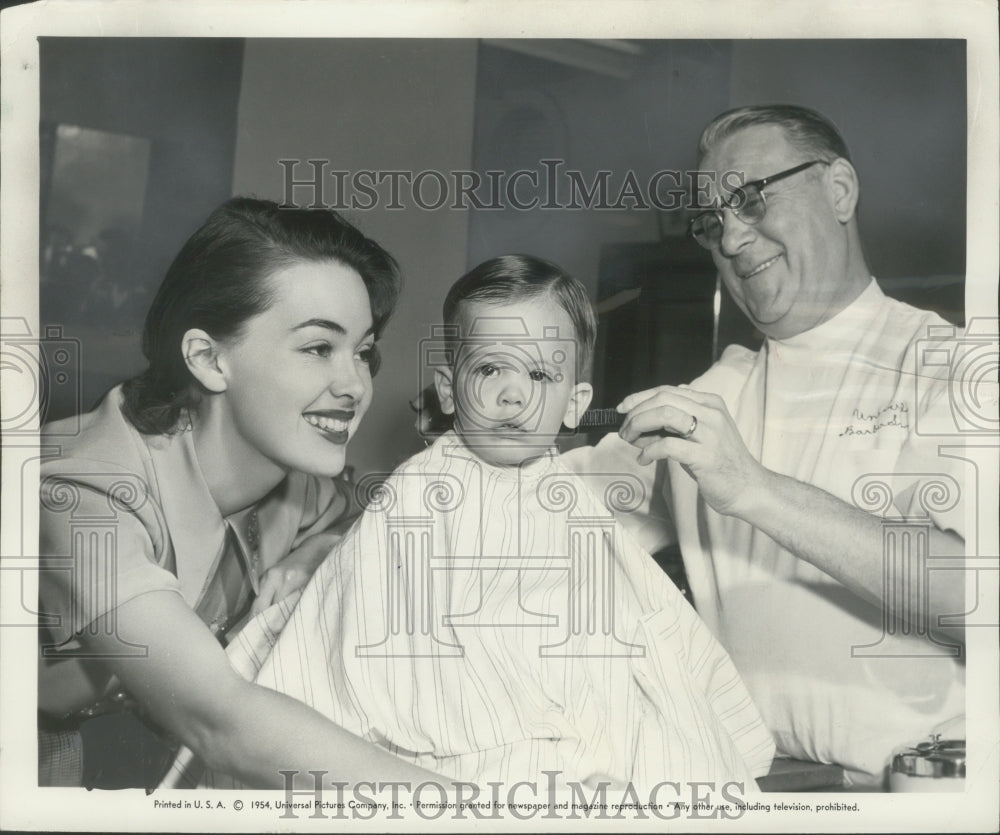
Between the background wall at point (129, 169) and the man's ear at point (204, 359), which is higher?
the background wall at point (129, 169)

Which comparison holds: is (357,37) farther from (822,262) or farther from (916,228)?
(916,228)

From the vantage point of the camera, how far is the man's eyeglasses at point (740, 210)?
1749 mm

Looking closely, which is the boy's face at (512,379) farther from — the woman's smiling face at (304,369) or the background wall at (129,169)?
the background wall at (129,169)

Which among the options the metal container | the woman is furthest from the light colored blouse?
the metal container

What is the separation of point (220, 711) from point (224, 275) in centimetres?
78

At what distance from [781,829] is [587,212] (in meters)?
1.21

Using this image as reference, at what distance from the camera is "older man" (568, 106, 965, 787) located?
5.66ft

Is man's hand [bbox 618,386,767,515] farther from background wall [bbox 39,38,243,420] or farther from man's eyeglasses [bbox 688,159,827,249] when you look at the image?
background wall [bbox 39,38,243,420]

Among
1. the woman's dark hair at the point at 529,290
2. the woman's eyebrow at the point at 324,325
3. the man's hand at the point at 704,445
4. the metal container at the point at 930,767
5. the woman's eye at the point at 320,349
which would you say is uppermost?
the woman's dark hair at the point at 529,290

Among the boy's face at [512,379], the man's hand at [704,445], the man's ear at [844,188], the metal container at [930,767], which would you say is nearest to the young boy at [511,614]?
the boy's face at [512,379]

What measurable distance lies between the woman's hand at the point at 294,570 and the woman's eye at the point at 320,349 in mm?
330

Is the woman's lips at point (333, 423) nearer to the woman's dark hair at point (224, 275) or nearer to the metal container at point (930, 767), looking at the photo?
the woman's dark hair at point (224, 275)

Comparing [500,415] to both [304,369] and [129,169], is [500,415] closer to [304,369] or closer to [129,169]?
[304,369]

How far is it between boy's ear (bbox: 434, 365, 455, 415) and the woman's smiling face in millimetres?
125
